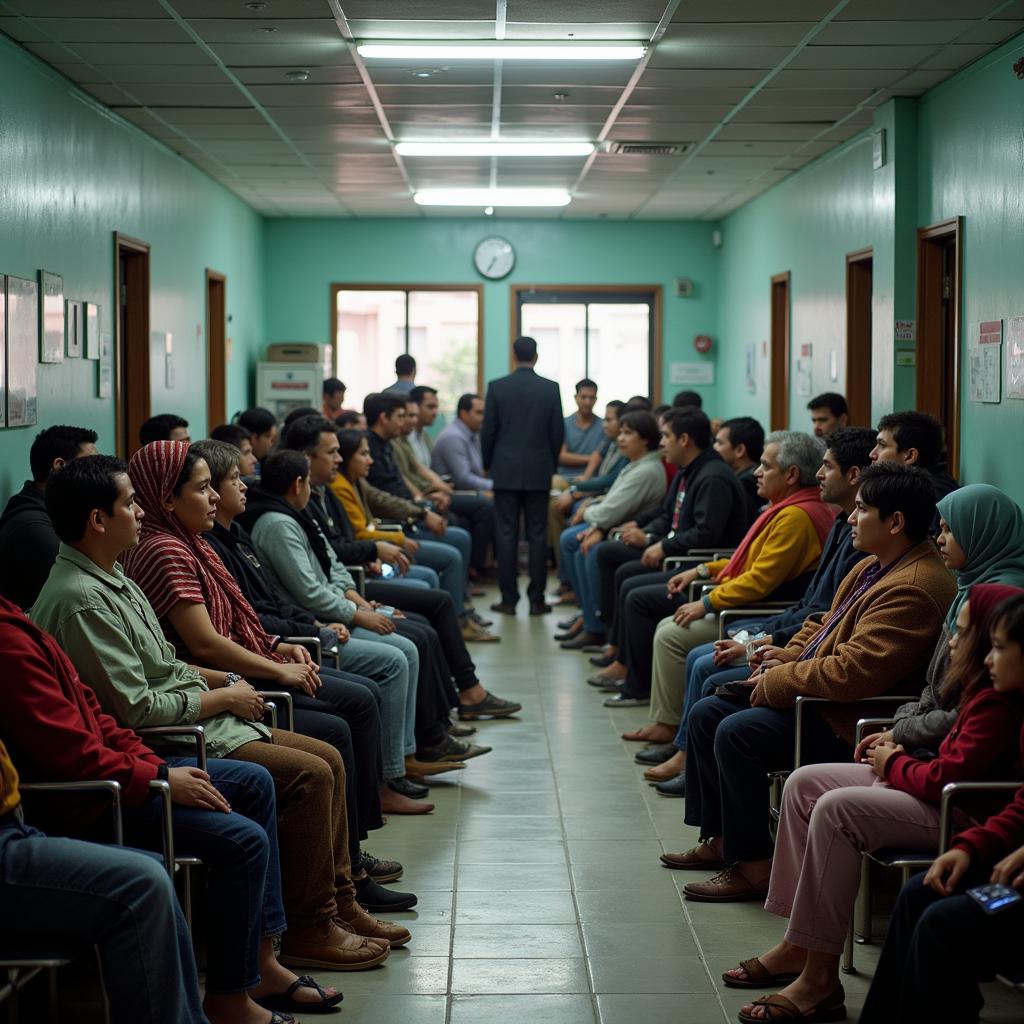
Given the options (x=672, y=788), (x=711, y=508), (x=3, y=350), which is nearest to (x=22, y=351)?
(x=3, y=350)

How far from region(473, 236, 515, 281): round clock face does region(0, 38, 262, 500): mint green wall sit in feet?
9.15

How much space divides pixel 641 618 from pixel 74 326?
305 centimetres

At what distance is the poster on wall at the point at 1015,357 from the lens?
5.67 meters

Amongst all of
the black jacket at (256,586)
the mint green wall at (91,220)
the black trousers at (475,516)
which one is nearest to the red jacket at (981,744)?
the black jacket at (256,586)

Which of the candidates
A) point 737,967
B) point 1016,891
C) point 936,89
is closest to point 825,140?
point 936,89

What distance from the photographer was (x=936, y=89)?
6688mm

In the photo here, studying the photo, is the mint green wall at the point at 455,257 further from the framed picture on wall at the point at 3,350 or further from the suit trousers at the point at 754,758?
the suit trousers at the point at 754,758

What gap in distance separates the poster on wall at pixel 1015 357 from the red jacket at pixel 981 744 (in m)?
2.96

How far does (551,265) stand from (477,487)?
3.37 m

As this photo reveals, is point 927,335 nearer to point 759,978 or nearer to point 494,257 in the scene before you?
point 759,978

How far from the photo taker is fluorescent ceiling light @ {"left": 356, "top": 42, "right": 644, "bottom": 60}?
5883 mm

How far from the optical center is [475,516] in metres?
10.3

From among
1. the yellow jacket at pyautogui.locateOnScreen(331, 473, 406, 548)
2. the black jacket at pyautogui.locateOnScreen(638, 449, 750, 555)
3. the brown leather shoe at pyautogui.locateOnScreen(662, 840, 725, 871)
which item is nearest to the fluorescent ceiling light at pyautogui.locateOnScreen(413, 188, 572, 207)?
the yellow jacket at pyautogui.locateOnScreen(331, 473, 406, 548)

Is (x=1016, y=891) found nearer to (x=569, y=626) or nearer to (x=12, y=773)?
(x=12, y=773)
